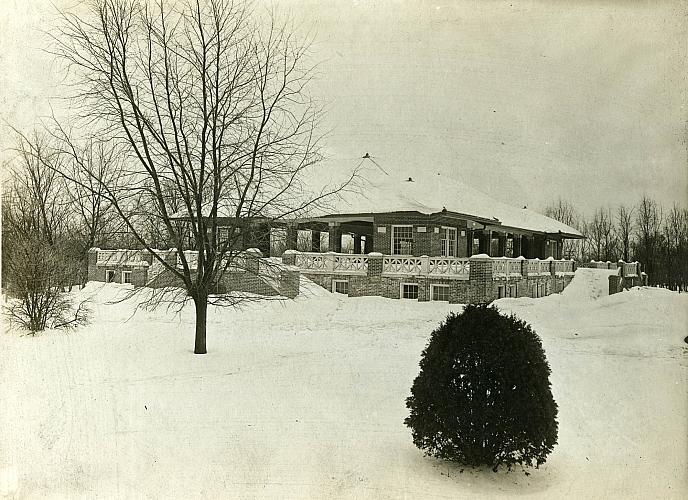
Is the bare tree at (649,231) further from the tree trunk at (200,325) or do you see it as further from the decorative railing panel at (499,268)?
the tree trunk at (200,325)

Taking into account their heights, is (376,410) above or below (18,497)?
above

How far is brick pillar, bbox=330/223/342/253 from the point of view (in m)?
8.01

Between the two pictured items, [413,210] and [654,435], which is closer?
[654,435]

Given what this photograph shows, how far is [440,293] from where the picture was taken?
716 centimetres

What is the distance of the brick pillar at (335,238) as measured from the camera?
8008 mm

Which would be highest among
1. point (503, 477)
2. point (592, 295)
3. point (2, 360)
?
point (592, 295)

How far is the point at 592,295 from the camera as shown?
7.43m

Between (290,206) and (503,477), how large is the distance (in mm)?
4061

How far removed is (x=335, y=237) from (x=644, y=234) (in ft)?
14.0

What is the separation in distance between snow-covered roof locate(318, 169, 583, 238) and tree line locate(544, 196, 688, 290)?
0.58 meters

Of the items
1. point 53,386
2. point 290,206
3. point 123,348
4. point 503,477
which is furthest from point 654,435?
point 53,386

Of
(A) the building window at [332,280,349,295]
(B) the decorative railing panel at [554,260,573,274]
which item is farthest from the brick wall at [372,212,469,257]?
(B) the decorative railing panel at [554,260,573,274]

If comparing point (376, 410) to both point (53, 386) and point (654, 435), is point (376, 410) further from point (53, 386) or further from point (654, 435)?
point (53, 386)

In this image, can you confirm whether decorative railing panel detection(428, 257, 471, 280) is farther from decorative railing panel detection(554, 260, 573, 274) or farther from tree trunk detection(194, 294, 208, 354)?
tree trunk detection(194, 294, 208, 354)
